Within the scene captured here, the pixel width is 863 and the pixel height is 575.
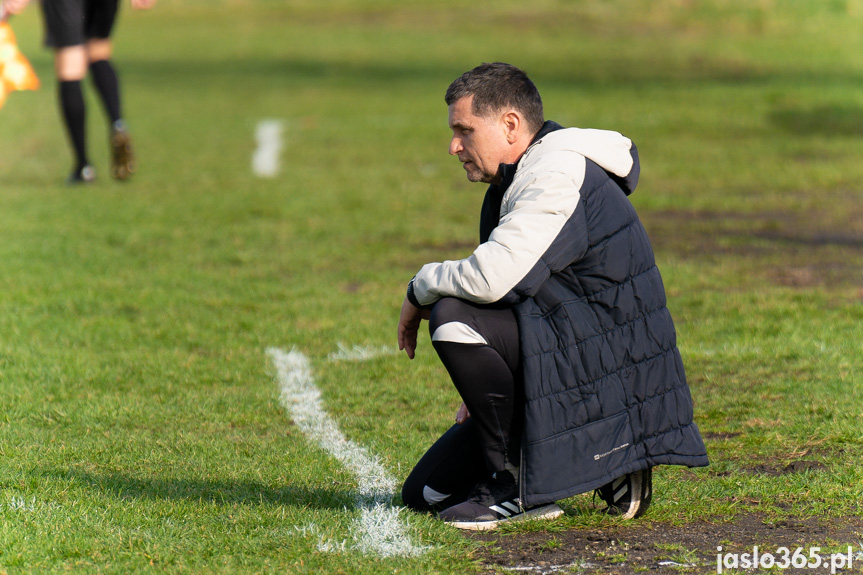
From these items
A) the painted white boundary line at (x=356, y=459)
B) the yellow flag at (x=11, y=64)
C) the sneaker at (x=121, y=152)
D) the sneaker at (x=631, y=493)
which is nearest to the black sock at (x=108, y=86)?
the sneaker at (x=121, y=152)

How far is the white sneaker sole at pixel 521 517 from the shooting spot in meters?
3.61

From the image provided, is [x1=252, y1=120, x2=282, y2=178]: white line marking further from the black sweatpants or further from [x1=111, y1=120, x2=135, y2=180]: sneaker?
the black sweatpants

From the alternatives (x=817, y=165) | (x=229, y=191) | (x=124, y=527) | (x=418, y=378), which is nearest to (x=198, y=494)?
(x=124, y=527)

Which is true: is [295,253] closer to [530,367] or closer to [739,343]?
[739,343]

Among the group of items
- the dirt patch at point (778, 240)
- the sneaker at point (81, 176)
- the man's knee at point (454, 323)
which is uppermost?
the man's knee at point (454, 323)

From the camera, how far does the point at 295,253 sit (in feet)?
26.1

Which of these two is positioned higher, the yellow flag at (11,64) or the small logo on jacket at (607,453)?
the yellow flag at (11,64)

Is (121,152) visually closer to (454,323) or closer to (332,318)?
(332,318)

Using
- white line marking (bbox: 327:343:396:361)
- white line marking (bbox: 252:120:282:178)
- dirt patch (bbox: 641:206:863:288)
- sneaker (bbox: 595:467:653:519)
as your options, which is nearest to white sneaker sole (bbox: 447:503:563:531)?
sneaker (bbox: 595:467:653:519)

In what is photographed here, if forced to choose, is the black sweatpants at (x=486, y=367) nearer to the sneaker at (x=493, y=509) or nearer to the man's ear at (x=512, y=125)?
the sneaker at (x=493, y=509)

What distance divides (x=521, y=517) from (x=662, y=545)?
45cm

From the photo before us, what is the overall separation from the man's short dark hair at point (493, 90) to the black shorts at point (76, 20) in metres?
6.50

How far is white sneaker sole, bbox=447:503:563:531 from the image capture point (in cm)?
361

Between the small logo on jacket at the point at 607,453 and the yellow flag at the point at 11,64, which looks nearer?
the small logo on jacket at the point at 607,453
